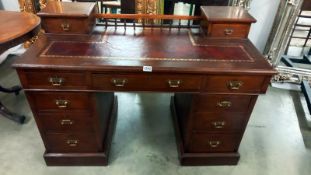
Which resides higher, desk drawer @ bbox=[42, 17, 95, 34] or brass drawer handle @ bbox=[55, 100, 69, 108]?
desk drawer @ bbox=[42, 17, 95, 34]

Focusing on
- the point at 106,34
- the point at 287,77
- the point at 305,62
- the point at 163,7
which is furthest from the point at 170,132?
the point at 305,62

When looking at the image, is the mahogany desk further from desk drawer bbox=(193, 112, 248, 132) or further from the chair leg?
the chair leg

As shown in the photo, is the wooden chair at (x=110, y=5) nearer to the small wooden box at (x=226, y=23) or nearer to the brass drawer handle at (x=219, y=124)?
the small wooden box at (x=226, y=23)

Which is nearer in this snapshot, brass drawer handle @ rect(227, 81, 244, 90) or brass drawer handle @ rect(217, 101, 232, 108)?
brass drawer handle @ rect(227, 81, 244, 90)

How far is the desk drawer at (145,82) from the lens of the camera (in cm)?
119

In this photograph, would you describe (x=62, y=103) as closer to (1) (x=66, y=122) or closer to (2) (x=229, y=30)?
(1) (x=66, y=122)

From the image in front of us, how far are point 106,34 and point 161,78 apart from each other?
22.3 inches

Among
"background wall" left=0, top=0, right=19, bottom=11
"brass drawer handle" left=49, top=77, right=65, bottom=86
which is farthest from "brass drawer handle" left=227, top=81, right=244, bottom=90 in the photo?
"background wall" left=0, top=0, right=19, bottom=11

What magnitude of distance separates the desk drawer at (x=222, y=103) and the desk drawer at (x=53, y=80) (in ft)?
2.19

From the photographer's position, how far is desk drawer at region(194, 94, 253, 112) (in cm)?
131

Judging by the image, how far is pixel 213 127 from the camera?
1.46 metres

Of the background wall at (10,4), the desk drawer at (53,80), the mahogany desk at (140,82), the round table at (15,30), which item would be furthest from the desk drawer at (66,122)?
the background wall at (10,4)

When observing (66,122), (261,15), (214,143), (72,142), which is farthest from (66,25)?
(261,15)

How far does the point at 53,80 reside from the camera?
1.18m
